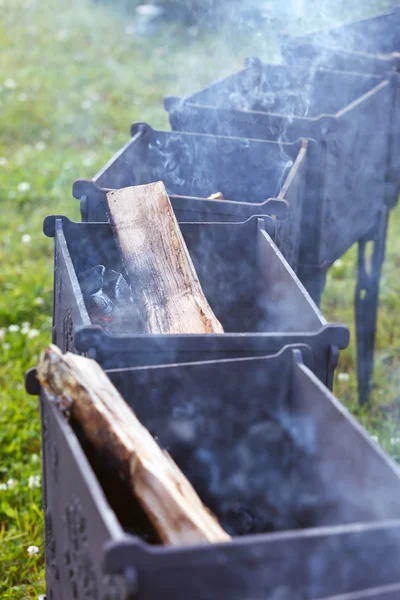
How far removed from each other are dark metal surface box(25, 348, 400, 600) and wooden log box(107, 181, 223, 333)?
0.34 m

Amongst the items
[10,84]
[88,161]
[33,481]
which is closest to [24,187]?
[88,161]

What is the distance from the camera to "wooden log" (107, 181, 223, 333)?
5.65ft

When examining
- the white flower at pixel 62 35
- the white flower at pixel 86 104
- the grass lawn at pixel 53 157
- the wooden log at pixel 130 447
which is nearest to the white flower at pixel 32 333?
the grass lawn at pixel 53 157

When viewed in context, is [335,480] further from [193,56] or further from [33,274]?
[193,56]

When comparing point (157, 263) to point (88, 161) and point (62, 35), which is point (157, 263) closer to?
point (88, 161)

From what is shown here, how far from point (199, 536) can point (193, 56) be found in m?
7.74

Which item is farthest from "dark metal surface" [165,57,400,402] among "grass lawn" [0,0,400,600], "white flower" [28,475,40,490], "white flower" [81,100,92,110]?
"white flower" [81,100,92,110]

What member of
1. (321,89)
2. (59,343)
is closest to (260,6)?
(321,89)

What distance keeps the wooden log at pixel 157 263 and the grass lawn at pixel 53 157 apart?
1.15m

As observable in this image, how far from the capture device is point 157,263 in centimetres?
187

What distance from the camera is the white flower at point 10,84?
7.18 meters

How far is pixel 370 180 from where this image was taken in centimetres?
312

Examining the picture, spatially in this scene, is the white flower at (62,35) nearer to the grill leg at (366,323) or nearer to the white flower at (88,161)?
the white flower at (88,161)

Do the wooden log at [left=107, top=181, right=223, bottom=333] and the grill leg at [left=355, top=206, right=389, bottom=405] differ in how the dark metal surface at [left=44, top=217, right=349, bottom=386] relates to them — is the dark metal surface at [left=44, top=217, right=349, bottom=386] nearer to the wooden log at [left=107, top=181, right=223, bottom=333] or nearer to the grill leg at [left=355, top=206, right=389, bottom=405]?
the wooden log at [left=107, top=181, right=223, bottom=333]
